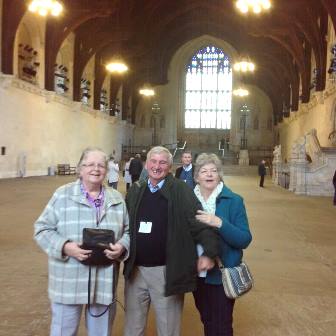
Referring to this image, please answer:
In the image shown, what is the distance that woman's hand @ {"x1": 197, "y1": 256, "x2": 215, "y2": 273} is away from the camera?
2.70 metres

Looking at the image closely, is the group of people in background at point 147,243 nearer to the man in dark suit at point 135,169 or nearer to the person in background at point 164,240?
the person in background at point 164,240

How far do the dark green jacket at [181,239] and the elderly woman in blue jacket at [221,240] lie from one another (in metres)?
0.09

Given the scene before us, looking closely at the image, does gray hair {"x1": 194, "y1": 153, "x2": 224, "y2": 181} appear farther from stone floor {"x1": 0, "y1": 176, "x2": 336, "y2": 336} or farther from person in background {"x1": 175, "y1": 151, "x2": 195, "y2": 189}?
person in background {"x1": 175, "y1": 151, "x2": 195, "y2": 189}

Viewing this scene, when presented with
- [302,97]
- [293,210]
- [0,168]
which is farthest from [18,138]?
[302,97]

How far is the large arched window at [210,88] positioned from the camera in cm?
4581

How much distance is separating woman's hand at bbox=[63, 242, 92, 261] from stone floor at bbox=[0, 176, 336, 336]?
4.85ft

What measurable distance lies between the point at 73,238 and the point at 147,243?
44 cm

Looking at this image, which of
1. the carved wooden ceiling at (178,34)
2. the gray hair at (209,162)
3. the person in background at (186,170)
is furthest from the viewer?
the carved wooden ceiling at (178,34)

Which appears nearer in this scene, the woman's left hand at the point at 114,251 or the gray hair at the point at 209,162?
the woman's left hand at the point at 114,251

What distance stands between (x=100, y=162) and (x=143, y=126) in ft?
147

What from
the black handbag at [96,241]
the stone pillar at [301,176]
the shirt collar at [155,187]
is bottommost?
the stone pillar at [301,176]

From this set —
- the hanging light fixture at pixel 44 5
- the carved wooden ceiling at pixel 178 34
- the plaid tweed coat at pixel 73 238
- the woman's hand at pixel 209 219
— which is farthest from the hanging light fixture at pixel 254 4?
the plaid tweed coat at pixel 73 238

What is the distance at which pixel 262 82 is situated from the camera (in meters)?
44.9

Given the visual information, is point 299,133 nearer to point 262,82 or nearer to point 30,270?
point 262,82
